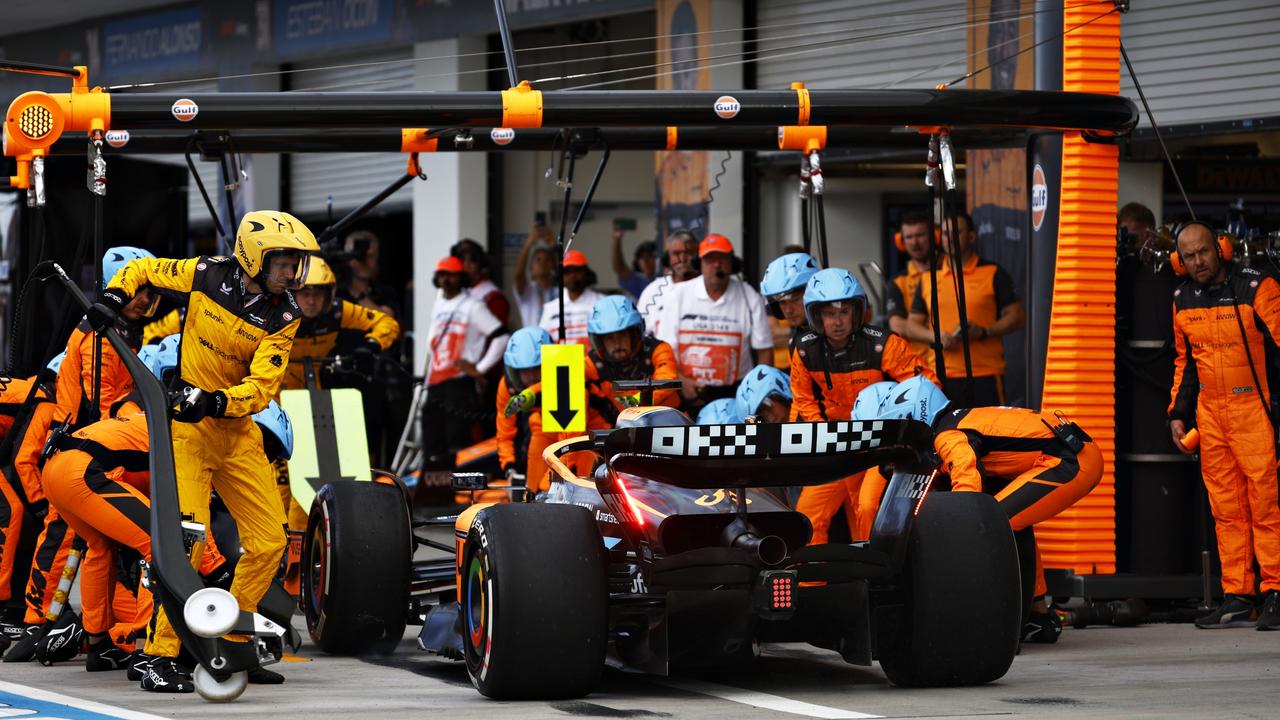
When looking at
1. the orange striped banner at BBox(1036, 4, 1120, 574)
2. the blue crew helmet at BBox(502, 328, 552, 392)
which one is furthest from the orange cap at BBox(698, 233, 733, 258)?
the orange striped banner at BBox(1036, 4, 1120, 574)

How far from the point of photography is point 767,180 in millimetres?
17031

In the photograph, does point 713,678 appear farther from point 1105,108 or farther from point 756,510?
point 1105,108

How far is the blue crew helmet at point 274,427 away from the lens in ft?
29.8

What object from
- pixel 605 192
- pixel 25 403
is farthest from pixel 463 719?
pixel 605 192

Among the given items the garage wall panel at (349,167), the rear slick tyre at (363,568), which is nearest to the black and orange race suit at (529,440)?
the rear slick tyre at (363,568)

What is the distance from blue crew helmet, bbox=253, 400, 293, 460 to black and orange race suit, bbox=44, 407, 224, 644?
673mm

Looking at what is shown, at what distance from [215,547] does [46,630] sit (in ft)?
3.66

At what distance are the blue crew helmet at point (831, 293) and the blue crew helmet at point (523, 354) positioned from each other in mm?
2023

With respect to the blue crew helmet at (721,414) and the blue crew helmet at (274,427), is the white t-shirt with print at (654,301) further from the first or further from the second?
the blue crew helmet at (274,427)

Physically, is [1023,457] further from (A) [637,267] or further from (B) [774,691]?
(A) [637,267]

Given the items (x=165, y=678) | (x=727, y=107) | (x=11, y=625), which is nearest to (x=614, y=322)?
(x=727, y=107)

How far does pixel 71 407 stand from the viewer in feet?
29.1

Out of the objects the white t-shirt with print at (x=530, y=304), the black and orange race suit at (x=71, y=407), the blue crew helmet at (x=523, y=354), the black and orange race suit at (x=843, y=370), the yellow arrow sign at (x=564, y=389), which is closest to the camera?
the black and orange race suit at (x=71, y=407)

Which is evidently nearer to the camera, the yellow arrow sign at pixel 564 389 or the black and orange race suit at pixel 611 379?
the yellow arrow sign at pixel 564 389
